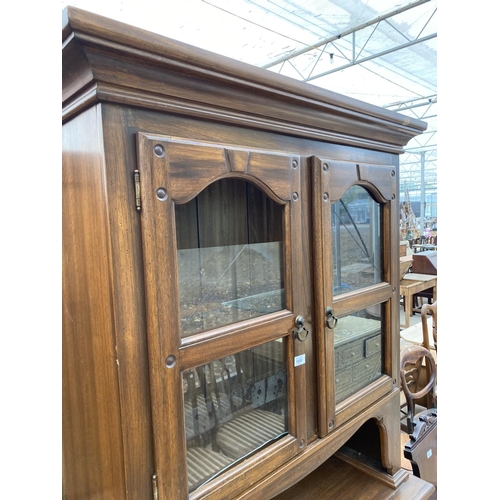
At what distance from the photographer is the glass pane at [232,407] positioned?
1.88ft

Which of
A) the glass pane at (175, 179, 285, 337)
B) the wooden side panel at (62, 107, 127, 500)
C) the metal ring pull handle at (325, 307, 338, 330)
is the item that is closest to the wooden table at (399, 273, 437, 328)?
the metal ring pull handle at (325, 307, 338, 330)

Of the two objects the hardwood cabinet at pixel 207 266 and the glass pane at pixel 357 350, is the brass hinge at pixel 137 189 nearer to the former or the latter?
the hardwood cabinet at pixel 207 266

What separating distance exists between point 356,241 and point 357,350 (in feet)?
0.80

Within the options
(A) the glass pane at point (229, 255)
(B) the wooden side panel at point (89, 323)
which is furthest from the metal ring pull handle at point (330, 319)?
(B) the wooden side panel at point (89, 323)

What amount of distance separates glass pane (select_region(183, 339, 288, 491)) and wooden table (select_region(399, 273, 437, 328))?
3433mm

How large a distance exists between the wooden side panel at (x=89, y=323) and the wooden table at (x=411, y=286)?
3677 mm

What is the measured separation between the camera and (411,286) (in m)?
3.83

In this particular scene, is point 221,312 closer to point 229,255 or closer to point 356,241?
point 229,255

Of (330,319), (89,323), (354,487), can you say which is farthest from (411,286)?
(89,323)

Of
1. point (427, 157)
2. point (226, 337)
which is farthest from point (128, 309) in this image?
point (427, 157)
